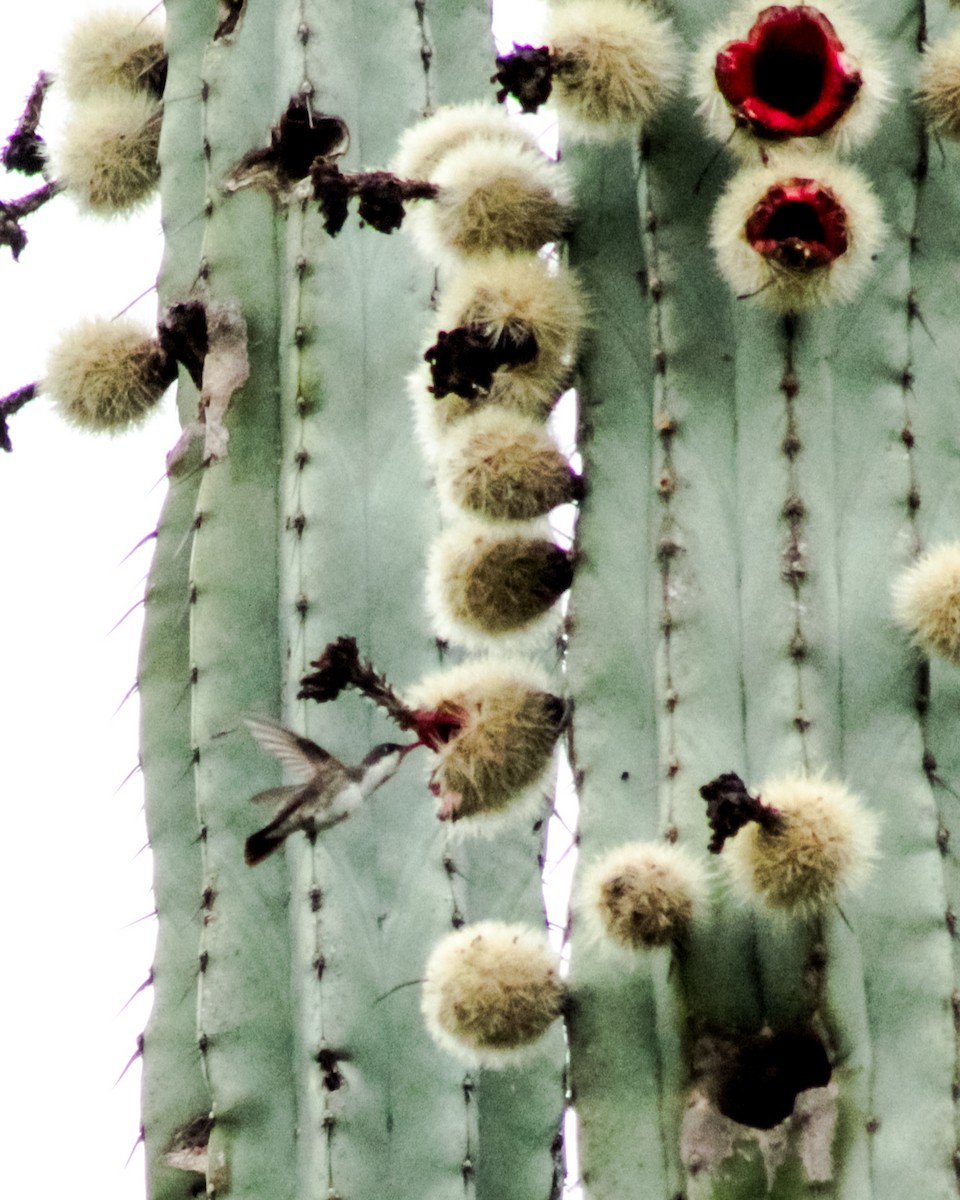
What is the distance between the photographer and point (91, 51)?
13.4 ft

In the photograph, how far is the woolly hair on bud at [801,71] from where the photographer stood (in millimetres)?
2508

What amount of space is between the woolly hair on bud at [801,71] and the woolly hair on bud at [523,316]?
0.90 feet

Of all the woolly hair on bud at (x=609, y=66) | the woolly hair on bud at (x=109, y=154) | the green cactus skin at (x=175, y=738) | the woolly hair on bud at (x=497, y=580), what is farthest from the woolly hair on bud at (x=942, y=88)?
the woolly hair on bud at (x=109, y=154)

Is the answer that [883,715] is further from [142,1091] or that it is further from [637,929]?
[142,1091]

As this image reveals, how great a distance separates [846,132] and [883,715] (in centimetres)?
70

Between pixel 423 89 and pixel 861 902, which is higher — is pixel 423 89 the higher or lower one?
the higher one

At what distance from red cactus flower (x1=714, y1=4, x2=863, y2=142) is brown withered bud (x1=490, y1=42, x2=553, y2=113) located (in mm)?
209

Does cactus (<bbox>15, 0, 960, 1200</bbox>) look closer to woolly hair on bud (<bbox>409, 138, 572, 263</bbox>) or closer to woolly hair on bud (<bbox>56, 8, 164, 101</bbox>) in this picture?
woolly hair on bud (<bbox>409, 138, 572, 263</bbox>)

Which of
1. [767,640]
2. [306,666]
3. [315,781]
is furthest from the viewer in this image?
[306,666]

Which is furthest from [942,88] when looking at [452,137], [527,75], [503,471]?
[503,471]

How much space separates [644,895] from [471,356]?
70 cm

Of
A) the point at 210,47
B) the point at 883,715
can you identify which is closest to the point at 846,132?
the point at 883,715

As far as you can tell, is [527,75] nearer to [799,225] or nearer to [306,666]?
[799,225]

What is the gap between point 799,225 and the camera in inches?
96.3
